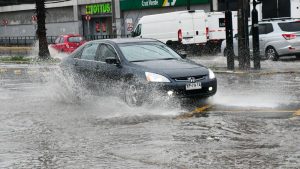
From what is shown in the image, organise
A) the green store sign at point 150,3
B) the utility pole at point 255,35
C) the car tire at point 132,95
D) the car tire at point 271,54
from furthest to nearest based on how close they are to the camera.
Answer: the green store sign at point 150,3, the car tire at point 271,54, the utility pole at point 255,35, the car tire at point 132,95

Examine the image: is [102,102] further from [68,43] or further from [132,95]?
[68,43]

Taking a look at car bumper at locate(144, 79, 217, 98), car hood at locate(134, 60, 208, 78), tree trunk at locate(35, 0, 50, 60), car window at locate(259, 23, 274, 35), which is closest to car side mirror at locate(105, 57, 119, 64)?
car hood at locate(134, 60, 208, 78)

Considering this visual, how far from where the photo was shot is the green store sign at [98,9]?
58.8 m

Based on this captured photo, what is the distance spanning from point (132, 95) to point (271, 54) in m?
13.7

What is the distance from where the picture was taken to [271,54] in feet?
81.9

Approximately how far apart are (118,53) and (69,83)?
6.65 ft

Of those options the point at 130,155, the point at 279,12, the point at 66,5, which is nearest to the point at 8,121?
the point at 130,155

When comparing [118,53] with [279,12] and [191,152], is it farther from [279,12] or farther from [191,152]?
[279,12]

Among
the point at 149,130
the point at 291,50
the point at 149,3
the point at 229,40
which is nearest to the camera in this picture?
the point at 149,130

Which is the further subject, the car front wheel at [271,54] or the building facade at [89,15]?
the building facade at [89,15]

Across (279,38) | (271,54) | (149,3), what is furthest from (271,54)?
(149,3)

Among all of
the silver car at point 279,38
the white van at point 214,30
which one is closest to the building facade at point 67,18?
the white van at point 214,30

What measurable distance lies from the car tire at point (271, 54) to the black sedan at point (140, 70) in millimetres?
11699

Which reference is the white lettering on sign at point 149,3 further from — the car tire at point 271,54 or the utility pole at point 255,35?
the utility pole at point 255,35
